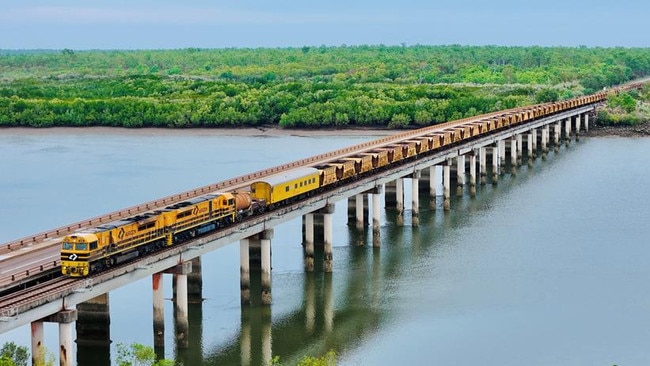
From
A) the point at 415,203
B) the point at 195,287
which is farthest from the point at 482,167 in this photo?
the point at 195,287

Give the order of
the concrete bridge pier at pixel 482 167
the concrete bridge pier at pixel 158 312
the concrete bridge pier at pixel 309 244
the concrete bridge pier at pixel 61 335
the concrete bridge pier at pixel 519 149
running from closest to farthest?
the concrete bridge pier at pixel 61 335
the concrete bridge pier at pixel 158 312
the concrete bridge pier at pixel 309 244
the concrete bridge pier at pixel 482 167
the concrete bridge pier at pixel 519 149

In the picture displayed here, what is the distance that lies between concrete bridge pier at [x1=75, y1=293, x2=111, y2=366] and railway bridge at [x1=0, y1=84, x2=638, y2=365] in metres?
0.06

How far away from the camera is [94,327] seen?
5056cm

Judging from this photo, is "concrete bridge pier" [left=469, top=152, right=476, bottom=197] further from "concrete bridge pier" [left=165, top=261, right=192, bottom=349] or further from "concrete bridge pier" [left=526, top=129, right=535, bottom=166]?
"concrete bridge pier" [left=165, top=261, right=192, bottom=349]

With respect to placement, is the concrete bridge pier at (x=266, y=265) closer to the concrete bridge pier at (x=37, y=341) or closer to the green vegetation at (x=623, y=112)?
the concrete bridge pier at (x=37, y=341)

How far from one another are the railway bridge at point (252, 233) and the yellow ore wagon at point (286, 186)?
24.1 inches

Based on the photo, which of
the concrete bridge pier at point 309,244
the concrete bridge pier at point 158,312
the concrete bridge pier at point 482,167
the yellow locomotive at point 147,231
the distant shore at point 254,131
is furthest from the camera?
the distant shore at point 254,131

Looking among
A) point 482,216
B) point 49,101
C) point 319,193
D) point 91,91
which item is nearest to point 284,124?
point 49,101

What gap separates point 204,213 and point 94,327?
7.33 meters

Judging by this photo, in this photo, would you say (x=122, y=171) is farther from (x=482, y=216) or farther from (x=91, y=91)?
(x=91, y=91)

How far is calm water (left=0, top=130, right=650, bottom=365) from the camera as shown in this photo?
5203 cm

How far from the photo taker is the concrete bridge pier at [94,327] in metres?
50.0

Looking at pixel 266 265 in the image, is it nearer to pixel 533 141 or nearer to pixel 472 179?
pixel 472 179

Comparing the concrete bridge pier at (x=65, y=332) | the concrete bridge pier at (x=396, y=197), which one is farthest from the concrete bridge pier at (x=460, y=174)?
the concrete bridge pier at (x=65, y=332)
